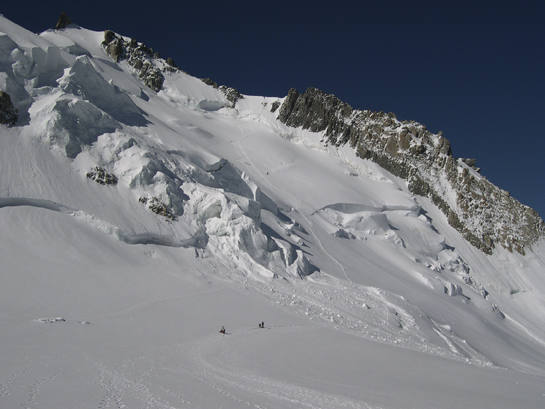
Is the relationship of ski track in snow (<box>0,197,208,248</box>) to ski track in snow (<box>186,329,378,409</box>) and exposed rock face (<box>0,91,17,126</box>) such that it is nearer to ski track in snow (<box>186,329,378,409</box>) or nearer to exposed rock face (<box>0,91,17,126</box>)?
exposed rock face (<box>0,91,17,126</box>)

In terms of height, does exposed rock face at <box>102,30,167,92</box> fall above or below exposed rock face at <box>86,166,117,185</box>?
above

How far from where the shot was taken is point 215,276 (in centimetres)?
3303

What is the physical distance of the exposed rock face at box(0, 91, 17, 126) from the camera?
34625 mm

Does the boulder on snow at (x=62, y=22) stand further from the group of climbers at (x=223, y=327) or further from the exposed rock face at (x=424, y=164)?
the group of climbers at (x=223, y=327)

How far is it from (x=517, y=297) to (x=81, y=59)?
76.5m

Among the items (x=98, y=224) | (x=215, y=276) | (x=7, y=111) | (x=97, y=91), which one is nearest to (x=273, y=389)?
(x=215, y=276)

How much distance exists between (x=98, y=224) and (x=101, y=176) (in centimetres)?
637

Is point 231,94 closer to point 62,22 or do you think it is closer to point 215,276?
point 62,22

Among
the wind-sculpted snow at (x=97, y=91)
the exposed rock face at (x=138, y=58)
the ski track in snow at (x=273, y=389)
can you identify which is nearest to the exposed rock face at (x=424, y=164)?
the exposed rock face at (x=138, y=58)

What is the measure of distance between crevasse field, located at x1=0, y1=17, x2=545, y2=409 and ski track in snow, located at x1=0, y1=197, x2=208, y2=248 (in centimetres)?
16

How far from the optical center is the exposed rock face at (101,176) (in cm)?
3581

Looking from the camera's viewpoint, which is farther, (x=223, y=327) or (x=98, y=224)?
(x=98, y=224)

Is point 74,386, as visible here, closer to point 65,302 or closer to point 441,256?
point 65,302

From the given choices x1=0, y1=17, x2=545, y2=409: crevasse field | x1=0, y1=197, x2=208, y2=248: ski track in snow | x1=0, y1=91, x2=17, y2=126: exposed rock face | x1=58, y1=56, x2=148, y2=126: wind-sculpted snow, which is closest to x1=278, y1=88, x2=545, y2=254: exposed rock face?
x1=0, y1=17, x2=545, y2=409: crevasse field
